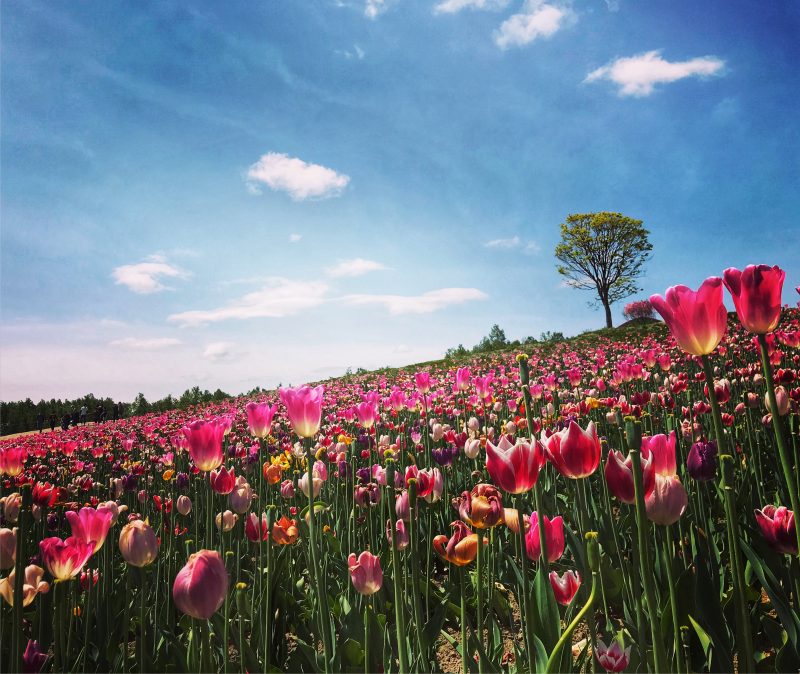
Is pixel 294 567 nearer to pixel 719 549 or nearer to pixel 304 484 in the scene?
pixel 304 484

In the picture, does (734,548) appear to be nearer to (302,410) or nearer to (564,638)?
(564,638)

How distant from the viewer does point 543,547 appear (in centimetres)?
140

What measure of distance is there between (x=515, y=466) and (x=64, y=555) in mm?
1774

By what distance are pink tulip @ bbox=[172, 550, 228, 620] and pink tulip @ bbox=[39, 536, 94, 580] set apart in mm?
787

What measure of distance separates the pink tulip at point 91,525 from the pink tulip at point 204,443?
473 millimetres

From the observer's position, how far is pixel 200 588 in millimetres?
1294

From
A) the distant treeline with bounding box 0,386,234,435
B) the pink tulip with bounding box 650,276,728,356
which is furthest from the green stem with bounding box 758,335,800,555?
the distant treeline with bounding box 0,386,234,435

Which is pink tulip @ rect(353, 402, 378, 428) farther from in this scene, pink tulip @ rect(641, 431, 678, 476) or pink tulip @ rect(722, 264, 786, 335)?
pink tulip @ rect(722, 264, 786, 335)

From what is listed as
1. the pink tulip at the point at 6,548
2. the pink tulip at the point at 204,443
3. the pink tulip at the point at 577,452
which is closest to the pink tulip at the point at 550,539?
the pink tulip at the point at 577,452

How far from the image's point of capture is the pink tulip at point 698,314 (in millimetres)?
1392

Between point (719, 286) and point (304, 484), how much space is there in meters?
2.64

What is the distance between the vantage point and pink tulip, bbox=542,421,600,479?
1.45 metres

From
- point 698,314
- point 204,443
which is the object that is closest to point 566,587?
point 698,314

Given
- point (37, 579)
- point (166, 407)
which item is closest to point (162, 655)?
point (37, 579)
